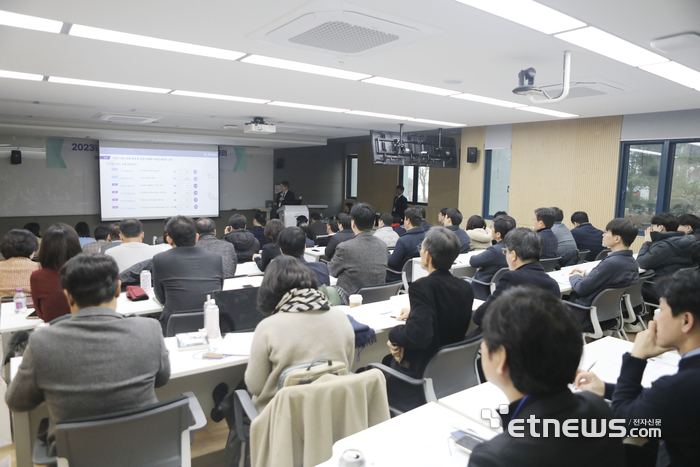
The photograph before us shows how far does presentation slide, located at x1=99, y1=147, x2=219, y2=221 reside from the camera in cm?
977

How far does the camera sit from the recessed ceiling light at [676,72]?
370 centimetres

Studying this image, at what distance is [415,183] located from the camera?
11.6 m

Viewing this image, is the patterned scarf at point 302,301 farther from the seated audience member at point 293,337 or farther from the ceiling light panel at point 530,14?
the ceiling light panel at point 530,14

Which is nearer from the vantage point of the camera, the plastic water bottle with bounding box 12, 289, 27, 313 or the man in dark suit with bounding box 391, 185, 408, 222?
the plastic water bottle with bounding box 12, 289, 27, 313

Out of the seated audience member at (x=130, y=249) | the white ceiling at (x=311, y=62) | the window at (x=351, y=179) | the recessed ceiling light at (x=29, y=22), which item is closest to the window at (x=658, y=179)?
the white ceiling at (x=311, y=62)

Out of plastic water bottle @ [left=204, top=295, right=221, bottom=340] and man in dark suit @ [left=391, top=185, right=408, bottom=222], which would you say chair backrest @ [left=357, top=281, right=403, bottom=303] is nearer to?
plastic water bottle @ [left=204, top=295, right=221, bottom=340]

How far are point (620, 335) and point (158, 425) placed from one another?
4363mm

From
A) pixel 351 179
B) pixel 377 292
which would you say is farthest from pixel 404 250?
pixel 351 179

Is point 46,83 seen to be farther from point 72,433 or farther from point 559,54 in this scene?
point 559,54

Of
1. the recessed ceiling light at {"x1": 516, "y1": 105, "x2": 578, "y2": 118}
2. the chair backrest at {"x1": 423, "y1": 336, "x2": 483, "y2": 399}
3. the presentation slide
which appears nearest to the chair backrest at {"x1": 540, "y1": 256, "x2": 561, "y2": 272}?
the recessed ceiling light at {"x1": 516, "y1": 105, "x2": 578, "y2": 118}

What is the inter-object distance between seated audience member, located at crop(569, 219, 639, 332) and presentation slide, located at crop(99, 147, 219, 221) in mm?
9099

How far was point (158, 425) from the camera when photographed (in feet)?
5.63

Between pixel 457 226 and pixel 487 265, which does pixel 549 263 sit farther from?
pixel 457 226

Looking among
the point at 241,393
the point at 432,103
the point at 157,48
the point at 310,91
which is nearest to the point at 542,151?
the point at 432,103
